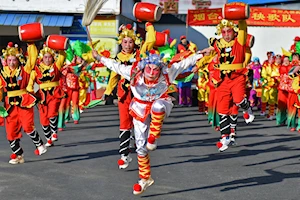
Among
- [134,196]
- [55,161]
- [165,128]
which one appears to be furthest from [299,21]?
[134,196]

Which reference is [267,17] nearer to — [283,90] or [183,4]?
[283,90]

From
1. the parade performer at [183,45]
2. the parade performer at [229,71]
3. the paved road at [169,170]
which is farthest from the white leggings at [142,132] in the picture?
the parade performer at [183,45]

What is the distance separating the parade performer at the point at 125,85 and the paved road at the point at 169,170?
349 mm

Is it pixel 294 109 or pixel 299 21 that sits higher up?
pixel 299 21

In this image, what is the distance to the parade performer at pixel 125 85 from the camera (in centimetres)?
766

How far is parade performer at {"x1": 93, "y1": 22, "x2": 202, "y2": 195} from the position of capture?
605 cm

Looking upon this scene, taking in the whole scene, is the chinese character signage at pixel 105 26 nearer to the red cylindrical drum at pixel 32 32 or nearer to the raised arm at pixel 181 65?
the red cylindrical drum at pixel 32 32

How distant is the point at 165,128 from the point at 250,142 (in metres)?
2.71

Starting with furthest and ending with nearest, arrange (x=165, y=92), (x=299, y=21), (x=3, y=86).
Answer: (x=299, y=21)
(x=3, y=86)
(x=165, y=92)

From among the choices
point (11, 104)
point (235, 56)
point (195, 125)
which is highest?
point (235, 56)

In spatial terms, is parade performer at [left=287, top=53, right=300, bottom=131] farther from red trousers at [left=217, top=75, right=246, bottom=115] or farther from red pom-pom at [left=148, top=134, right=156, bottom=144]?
red pom-pom at [left=148, top=134, right=156, bottom=144]

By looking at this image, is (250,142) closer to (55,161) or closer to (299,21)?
(55,161)

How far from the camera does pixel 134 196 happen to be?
20.8ft

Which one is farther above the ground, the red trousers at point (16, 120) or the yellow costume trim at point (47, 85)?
the yellow costume trim at point (47, 85)
